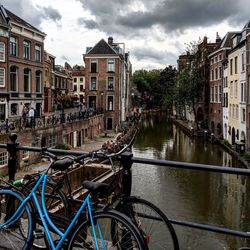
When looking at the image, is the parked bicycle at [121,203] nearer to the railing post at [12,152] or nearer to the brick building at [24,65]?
the railing post at [12,152]

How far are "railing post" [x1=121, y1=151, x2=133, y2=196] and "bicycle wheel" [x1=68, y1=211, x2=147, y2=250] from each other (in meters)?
0.36

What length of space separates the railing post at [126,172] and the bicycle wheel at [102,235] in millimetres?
358

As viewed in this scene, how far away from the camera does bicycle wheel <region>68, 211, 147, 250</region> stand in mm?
2743

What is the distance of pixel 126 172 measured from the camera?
3336 mm

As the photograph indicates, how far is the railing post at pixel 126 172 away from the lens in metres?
3.26

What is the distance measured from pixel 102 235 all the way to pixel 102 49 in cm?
4898

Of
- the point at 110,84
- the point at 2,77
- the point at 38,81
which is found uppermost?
the point at 110,84

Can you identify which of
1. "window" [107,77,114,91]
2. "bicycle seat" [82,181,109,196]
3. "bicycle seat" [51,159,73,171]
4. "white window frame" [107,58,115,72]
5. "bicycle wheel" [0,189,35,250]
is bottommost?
"bicycle wheel" [0,189,35,250]

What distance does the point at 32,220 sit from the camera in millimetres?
3416

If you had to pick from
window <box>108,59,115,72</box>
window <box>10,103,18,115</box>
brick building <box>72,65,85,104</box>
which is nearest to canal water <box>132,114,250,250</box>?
window <box>10,103,18,115</box>

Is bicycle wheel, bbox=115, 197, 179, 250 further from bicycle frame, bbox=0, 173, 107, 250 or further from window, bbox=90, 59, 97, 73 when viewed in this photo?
window, bbox=90, 59, 97, 73

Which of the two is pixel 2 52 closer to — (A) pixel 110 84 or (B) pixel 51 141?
(B) pixel 51 141

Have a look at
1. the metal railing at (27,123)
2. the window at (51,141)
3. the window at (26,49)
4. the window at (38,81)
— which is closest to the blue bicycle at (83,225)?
the metal railing at (27,123)

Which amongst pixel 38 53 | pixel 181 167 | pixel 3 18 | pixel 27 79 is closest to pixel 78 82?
pixel 38 53
